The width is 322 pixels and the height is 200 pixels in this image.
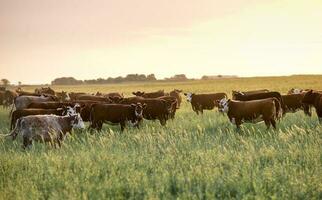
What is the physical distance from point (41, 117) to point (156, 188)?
5.84 metres

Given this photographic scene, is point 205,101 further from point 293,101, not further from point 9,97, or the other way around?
point 9,97

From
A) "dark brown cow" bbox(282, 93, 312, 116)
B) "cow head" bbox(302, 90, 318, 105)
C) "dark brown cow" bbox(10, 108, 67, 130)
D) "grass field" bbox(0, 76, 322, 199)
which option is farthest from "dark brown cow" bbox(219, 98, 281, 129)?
"dark brown cow" bbox(10, 108, 67, 130)

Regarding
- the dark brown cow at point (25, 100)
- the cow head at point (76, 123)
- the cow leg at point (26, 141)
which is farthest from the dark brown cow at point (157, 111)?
the cow leg at point (26, 141)

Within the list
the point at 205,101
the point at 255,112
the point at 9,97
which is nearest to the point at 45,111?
the point at 255,112

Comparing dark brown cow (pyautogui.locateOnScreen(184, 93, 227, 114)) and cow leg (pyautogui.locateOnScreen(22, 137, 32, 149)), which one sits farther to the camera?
dark brown cow (pyautogui.locateOnScreen(184, 93, 227, 114))

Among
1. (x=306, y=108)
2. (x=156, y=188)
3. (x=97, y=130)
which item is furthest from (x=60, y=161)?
(x=306, y=108)

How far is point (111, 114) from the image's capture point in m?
15.2

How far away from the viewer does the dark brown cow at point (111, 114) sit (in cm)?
1520

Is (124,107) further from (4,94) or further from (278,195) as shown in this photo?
(4,94)

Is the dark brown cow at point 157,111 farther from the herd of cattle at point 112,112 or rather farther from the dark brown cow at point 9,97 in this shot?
the dark brown cow at point 9,97

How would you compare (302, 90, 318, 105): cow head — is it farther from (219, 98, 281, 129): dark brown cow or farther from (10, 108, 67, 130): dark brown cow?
(10, 108, 67, 130): dark brown cow

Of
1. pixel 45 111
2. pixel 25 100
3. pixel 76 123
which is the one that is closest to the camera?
pixel 76 123

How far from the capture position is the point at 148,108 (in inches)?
702

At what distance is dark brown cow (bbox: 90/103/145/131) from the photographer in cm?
1520
